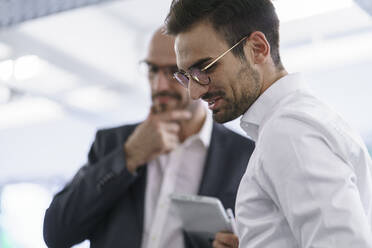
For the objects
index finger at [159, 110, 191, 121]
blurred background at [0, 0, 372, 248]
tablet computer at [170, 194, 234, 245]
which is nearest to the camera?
tablet computer at [170, 194, 234, 245]

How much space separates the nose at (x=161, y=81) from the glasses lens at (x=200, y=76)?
658mm

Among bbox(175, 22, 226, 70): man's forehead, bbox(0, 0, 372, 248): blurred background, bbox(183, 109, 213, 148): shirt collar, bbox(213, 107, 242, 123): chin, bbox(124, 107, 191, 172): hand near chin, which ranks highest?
bbox(175, 22, 226, 70): man's forehead

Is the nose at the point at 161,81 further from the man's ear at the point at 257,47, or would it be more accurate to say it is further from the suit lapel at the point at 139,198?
the man's ear at the point at 257,47

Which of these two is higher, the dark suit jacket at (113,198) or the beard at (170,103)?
the beard at (170,103)

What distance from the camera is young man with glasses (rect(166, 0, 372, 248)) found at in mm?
938

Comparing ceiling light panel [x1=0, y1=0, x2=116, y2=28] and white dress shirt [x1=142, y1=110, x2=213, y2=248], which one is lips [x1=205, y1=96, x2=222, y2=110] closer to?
white dress shirt [x1=142, y1=110, x2=213, y2=248]

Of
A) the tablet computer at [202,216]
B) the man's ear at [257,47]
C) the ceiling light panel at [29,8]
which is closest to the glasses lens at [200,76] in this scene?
the man's ear at [257,47]

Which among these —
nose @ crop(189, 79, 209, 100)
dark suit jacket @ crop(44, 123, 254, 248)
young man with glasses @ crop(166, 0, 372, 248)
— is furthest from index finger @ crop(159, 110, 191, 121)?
nose @ crop(189, 79, 209, 100)

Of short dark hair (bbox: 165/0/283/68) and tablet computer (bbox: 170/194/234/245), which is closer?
short dark hair (bbox: 165/0/283/68)

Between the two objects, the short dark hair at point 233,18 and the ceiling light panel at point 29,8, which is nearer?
the short dark hair at point 233,18

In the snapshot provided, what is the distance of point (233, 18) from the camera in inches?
48.8

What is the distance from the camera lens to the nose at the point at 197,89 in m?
1.23

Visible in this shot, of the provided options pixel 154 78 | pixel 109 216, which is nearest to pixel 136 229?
pixel 109 216

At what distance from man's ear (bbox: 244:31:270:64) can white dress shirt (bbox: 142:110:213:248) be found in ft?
2.02
